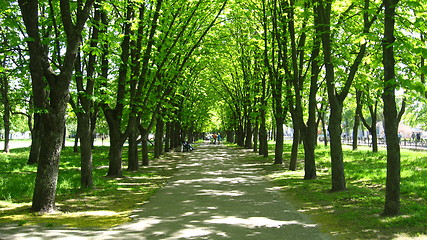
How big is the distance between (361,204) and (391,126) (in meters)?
2.28

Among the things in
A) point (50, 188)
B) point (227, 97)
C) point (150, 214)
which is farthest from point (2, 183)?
point (227, 97)

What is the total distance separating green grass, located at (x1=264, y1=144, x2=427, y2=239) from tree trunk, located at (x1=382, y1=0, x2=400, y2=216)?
32 centimetres

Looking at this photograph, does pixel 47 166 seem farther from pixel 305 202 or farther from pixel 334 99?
pixel 334 99

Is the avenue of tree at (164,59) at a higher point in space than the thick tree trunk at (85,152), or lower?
higher

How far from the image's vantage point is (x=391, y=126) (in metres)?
7.32

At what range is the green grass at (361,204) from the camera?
6.33m

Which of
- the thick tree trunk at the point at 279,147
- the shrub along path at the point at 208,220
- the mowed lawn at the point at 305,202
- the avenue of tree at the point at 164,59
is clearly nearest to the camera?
the shrub along path at the point at 208,220

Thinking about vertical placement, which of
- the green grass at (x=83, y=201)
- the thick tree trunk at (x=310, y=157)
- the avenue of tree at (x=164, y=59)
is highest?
the avenue of tree at (x=164, y=59)

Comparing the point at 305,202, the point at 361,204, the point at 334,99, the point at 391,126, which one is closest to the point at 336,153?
the point at 334,99

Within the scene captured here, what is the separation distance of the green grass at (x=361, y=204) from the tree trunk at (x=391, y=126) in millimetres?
322

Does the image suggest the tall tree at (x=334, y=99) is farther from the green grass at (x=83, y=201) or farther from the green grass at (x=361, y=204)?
the green grass at (x=83, y=201)

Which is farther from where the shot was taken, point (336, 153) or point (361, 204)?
point (336, 153)

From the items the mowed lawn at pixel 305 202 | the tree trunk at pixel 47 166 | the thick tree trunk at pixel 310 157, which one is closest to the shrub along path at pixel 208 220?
the mowed lawn at pixel 305 202

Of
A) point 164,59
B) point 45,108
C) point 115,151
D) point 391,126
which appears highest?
point 164,59
